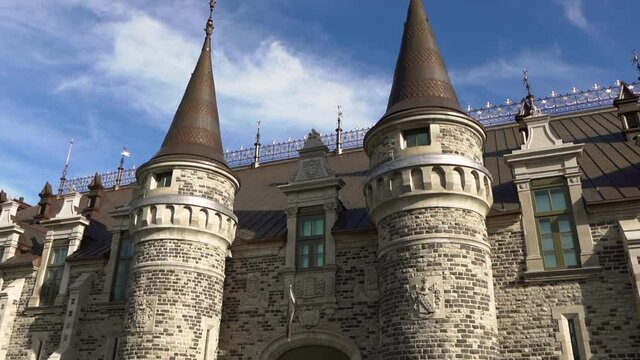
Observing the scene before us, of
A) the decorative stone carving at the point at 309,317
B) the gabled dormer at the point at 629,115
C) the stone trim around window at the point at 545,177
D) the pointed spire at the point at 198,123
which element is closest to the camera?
the stone trim around window at the point at 545,177

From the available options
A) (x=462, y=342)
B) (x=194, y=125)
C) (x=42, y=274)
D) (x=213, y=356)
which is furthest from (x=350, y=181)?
(x=42, y=274)

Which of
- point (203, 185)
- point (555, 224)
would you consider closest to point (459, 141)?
point (555, 224)

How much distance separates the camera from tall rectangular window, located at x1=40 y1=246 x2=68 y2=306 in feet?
67.7

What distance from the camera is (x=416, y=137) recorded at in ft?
47.2

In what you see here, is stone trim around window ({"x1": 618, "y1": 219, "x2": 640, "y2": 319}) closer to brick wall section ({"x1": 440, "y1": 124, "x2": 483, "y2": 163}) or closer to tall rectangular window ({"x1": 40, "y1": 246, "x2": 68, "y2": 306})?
brick wall section ({"x1": 440, "y1": 124, "x2": 483, "y2": 163})

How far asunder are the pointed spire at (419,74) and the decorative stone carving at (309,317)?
18.9 ft

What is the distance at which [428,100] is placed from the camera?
1468 centimetres

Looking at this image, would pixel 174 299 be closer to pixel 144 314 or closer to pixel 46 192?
pixel 144 314

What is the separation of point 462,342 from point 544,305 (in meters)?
2.83

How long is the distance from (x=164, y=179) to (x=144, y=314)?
416 centimetres

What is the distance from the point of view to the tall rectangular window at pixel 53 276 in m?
20.6

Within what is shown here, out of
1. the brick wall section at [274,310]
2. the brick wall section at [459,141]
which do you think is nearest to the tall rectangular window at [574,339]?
the brick wall section at [459,141]

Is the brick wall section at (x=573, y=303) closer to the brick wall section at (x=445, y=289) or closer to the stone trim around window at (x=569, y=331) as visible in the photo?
the stone trim around window at (x=569, y=331)

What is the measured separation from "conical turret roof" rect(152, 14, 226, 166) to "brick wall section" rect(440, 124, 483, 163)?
24.2 ft
